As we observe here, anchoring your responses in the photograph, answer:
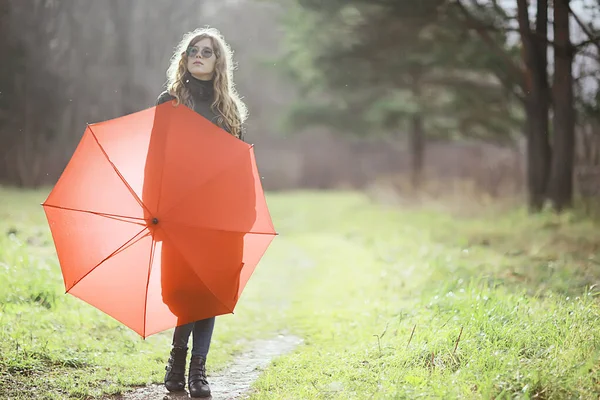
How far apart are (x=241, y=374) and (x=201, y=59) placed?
2224 millimetres

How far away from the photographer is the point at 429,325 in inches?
177

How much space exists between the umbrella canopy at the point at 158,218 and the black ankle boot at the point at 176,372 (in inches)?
14.7

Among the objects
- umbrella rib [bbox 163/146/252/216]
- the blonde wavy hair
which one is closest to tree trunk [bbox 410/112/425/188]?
the blonde wavy hair

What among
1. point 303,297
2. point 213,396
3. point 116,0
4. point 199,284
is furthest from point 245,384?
point 116,0

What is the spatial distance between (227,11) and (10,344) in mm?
20721

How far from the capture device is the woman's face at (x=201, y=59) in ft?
12.5

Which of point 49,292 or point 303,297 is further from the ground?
point 49,292

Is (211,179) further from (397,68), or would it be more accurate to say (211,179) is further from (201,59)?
(397,68)

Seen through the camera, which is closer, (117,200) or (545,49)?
(117,200)

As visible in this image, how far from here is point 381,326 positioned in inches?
198

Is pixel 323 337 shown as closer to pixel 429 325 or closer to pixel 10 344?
pixel 429 325

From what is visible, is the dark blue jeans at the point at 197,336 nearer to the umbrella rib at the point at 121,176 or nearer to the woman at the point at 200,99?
the woman at the point at 200,99

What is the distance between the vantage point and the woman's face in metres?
3.82

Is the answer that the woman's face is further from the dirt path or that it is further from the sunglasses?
the dirt path
